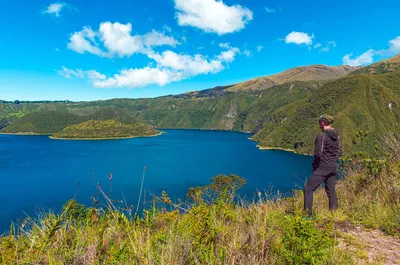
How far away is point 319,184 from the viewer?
205 inches

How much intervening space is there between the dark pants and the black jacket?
0.13m

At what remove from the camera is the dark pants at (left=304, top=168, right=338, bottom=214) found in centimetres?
511

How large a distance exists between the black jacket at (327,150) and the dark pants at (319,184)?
13cm

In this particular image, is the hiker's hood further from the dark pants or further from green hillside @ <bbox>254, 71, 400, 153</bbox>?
green hillside @ <bbox>254, 71, 400, 153</bbox>

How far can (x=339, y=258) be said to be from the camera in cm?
273

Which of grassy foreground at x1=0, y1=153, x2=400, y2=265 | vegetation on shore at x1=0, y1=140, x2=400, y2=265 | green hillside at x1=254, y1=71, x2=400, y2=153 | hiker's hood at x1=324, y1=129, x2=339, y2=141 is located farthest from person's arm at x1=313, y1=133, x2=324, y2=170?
green hillside at x1=254, y1=71, x2=400, y2=153

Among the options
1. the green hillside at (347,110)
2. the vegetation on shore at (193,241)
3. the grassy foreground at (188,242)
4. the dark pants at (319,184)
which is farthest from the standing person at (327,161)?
the green hillside at (347,110)

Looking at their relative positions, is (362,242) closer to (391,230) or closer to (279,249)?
(391,230)

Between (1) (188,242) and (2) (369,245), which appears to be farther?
(2) (369,245)

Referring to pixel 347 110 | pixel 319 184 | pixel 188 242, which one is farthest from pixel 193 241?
pixel 347 110

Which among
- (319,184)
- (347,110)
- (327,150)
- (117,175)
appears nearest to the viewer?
(319,184)

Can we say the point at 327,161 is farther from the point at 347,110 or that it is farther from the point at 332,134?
the point at 347,110

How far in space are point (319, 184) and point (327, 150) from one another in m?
0.74

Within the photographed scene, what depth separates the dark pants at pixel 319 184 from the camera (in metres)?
5.11
